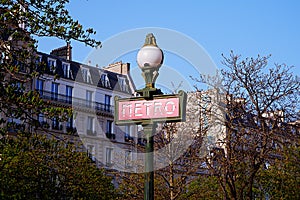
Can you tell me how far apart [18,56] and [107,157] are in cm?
A: 3800

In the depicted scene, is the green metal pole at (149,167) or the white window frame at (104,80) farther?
the white window frame at (104,80)

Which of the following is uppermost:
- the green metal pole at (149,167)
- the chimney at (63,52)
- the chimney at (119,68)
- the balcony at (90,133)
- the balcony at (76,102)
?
the chimney at (63,52)

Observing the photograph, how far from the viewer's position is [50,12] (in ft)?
45.0

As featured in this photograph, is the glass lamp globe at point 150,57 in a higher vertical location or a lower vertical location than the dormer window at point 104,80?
lower

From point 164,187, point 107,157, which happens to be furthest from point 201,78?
point 107,157

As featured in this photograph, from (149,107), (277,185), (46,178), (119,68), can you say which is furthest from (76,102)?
(149,107)

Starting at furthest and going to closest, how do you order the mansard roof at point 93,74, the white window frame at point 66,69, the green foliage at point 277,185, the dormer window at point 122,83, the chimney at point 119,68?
the chimney at point 119,68 → the dormer window at point 122,83 → the white window frame at point 66,69 → the mansard roof at point 93,74 → the green foliage at point 277,185

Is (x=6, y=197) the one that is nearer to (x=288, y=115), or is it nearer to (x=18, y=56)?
(x=288, y=115)

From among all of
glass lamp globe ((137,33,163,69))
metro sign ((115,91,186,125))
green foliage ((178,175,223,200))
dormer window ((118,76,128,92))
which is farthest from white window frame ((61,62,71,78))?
glass lamp globe ((137,33,163,69))

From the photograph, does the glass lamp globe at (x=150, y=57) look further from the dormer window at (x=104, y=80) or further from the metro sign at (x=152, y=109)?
the dormer window at (x=104, y=80)

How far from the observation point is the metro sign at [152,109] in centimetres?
871

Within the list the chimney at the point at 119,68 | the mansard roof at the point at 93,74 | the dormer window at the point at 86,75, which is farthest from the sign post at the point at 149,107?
the chimney at the point at 119,68

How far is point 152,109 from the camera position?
8.92 m

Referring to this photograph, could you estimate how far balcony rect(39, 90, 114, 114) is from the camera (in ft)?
160
